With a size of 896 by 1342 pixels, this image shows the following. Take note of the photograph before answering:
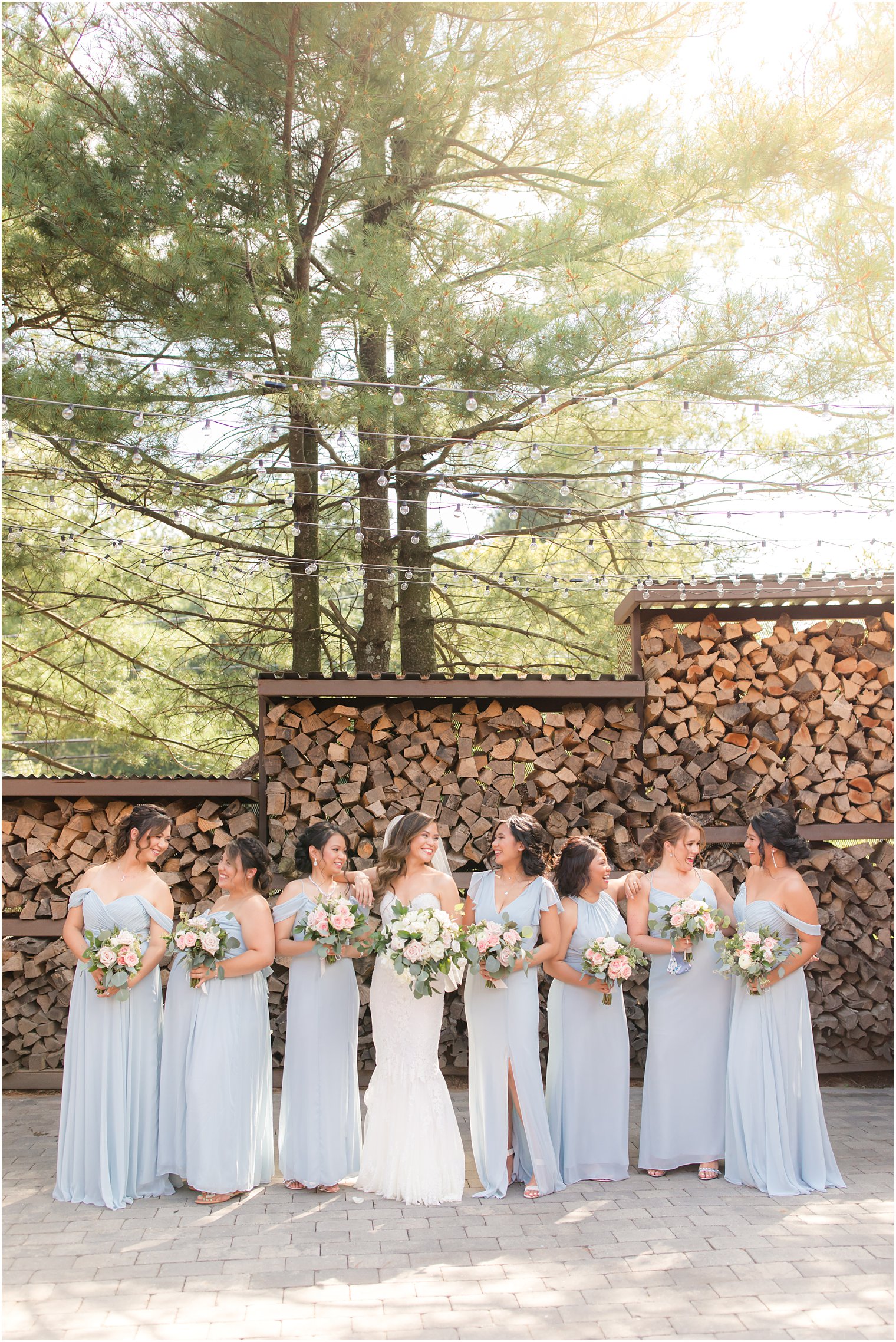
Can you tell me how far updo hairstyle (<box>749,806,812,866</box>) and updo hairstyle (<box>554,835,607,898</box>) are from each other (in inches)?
34.0

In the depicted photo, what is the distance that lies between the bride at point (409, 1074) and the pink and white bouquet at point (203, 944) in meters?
0.80

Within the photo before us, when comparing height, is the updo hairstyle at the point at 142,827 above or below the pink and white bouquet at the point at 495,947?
above

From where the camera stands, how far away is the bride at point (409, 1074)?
5.45 metres

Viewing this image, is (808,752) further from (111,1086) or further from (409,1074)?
(111,1086)

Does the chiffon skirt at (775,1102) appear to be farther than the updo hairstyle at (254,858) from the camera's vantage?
No

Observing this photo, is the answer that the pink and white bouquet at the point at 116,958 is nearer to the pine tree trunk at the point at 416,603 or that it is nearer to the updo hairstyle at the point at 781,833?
the updo hairstyle at the point at 781,833

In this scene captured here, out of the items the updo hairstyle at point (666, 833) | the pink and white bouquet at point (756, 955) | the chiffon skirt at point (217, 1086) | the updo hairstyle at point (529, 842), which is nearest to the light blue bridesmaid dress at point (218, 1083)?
the chiffon skirt at point (217, 1086)

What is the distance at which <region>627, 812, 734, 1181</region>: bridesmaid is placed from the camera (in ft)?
19.2

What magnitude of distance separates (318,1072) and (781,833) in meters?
2.74

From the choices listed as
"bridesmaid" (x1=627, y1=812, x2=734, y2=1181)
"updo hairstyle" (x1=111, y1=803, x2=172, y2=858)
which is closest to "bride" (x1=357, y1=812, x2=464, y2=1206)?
"bridesmaid" (x1=627, y1=812, x2=734, y2=1181)

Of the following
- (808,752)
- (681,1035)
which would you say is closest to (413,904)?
(681,1035)

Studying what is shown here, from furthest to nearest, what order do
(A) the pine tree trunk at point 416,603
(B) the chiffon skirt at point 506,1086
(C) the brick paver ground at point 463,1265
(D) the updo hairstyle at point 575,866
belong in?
1. (A) the pine tree trunk at point 416,603
2. (D) the updo hairstyle at point 575,866
3. (B) the chiffon skirt at point 506,1086
4. (C) the brick paver ground at point 463,1265

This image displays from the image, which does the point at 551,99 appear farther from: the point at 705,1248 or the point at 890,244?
the point at 705,1248

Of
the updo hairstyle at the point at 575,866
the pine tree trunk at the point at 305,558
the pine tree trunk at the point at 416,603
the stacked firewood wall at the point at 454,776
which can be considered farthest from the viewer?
the pine tree trunk at the point at 416,603
